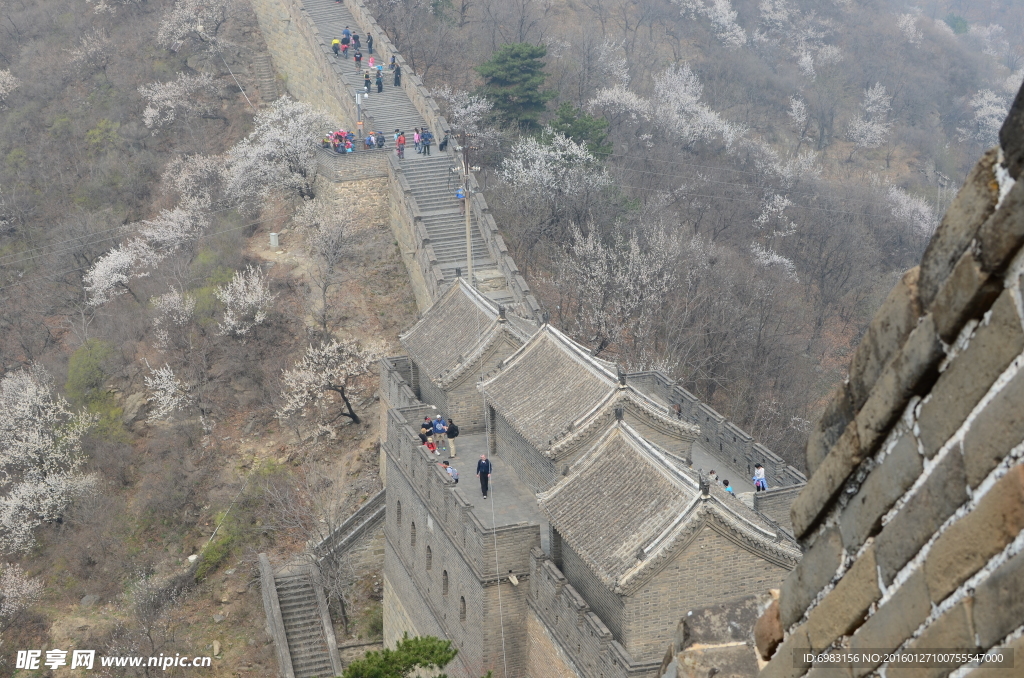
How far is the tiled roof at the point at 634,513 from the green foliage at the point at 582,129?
30123mm

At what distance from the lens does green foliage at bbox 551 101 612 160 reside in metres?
50.7

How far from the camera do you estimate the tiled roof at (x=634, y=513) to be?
19.8 metres

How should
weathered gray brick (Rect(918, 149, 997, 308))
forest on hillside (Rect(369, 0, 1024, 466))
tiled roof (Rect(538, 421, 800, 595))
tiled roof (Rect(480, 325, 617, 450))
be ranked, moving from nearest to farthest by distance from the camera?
1. weathered gray brick (Rect(918, 149, 997, 308))
2. tiled roof (Rect(538, 421, 800, 595))
3. tiled roof (Rect(480, 325, 617, 450))
4. forest on hillside (Rect(369, 0, 1024, 466))

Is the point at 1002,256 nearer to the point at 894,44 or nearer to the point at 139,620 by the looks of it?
the point at 139,620

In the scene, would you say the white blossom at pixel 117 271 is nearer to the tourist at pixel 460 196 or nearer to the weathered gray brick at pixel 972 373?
the tourist at pixel 460 196

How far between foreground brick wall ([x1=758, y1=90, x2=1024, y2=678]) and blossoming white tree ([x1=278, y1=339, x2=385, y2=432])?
1365 inches

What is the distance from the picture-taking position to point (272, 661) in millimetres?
31500

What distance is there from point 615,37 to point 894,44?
2804cm

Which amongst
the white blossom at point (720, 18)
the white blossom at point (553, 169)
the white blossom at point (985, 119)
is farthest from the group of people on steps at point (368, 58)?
the white blossom at point (985, 119)

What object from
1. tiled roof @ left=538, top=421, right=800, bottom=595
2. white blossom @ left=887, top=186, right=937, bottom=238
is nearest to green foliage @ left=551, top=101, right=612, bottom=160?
white blossom @ left=887, top=186, right=937, bottom=238

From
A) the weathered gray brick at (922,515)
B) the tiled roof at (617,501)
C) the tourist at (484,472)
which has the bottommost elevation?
the tourist at (484,472)

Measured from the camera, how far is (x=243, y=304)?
1666 inches

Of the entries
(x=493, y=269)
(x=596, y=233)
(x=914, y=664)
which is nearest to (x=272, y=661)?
(x=493, y=269)

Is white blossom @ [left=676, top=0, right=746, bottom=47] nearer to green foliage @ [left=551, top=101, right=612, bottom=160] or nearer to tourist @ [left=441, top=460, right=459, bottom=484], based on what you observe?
green foliage @ [left=551, top=101, right=612, bottom=160]
